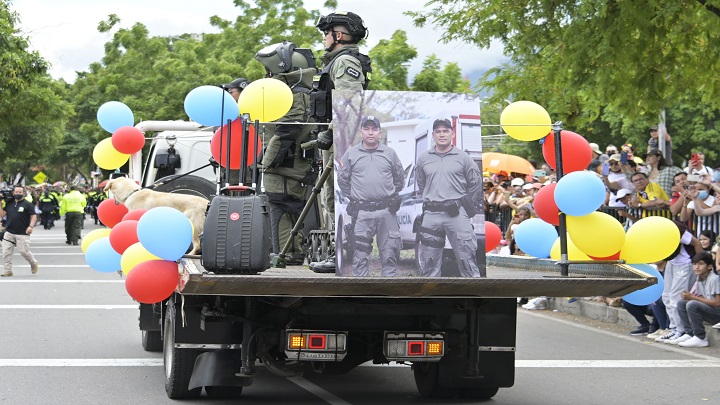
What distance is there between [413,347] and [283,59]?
3.39 meters

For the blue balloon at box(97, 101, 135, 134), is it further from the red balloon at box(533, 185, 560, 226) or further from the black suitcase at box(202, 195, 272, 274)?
the red balloon at box(533, 185, 560, 226)

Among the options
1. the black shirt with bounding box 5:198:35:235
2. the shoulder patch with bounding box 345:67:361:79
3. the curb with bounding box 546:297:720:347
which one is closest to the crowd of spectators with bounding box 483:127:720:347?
the curb with bounding box 546:297:720:347

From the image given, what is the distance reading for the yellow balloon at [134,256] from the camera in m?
7.83

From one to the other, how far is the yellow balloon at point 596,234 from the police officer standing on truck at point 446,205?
79 cm

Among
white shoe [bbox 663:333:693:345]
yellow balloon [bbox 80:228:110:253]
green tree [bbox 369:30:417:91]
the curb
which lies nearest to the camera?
yellow balloon [bbox 80:228:110:253]

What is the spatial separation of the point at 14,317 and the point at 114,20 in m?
37.2

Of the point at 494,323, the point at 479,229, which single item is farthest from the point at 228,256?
the point at 494,323

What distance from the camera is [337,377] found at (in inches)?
392

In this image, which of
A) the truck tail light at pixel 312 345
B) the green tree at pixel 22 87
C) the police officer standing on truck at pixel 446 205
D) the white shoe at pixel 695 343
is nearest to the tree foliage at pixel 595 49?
the white shoe at pixel 695 343

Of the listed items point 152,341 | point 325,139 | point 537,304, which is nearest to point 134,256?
point 325,139

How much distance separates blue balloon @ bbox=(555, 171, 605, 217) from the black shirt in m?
16.3

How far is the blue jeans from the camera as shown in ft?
39.9

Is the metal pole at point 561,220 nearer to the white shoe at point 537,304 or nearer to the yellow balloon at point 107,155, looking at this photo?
the yellow balloon at point 107,155

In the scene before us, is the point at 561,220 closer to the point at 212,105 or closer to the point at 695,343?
the point at 212,105
